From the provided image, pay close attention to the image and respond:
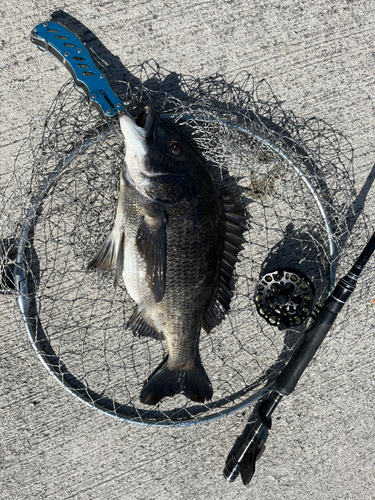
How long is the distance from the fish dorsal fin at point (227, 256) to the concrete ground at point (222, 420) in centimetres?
83

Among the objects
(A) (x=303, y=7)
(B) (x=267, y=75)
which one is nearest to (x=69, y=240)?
(B) (x=267, y=75)

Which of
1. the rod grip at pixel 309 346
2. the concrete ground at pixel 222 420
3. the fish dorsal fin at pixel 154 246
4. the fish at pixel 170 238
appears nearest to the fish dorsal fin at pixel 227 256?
the fish at pixel 170 238

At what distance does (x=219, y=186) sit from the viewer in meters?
2.27

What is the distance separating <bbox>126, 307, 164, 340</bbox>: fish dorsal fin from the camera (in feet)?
6.89

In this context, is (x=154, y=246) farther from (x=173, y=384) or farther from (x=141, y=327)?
(x=173, y=384)

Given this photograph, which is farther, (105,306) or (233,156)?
(105,306)

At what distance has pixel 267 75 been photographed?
224 cm

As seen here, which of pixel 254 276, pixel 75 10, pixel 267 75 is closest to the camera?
pixel 75 10

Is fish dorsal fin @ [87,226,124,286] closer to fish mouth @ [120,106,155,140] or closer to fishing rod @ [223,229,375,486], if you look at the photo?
fish mouth @ [120,106,155,140]

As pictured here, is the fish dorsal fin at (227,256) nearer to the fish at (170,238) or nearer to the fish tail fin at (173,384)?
the fish at (170,238)

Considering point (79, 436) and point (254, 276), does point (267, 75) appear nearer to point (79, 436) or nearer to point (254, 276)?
point (254, 276)

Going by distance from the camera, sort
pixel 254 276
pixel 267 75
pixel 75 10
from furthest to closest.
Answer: pixel 254 276 → pixel 267 75 → pixel 75 10

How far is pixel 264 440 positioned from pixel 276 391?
0.46m

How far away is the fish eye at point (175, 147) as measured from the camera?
5.84ft
